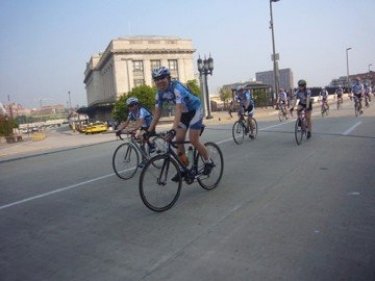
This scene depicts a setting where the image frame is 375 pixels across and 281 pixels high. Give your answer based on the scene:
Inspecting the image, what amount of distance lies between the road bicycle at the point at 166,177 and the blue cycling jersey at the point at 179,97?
58 cm

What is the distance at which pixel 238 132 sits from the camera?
517 inches

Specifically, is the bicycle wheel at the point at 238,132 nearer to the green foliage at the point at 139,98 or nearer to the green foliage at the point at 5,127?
the green foliage at the point at 5,127

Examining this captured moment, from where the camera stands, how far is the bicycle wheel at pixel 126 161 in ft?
27.7

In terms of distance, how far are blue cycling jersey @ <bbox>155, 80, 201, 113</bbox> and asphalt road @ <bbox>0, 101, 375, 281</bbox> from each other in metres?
1.43

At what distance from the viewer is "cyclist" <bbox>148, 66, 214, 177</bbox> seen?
20.0 feet

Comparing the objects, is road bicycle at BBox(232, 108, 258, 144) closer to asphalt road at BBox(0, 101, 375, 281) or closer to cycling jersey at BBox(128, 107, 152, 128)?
asphalt road at BBox(0, 101, 375, 281)

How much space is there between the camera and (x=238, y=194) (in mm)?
6398

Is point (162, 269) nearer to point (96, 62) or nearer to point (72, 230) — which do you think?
point (72, 230)

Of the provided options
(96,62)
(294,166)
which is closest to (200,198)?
(294,166)

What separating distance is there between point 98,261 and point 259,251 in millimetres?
1651

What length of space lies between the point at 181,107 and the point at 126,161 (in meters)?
2.87

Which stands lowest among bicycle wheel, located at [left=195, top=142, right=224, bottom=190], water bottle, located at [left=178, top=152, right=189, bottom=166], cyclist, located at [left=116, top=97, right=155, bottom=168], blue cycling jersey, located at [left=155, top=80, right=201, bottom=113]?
bicycle wheel, located at [left=195, top=142, right=224, bottom=190]

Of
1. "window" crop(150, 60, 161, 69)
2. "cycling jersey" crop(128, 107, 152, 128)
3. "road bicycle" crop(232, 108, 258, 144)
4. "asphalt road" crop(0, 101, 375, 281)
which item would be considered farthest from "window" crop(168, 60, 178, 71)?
"asphalt road" crop(0, 101, 375, 281)

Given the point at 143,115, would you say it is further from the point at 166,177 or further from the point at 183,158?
the point at 166,177
